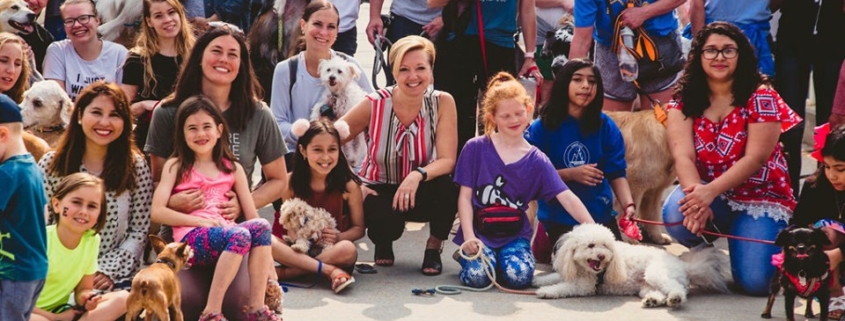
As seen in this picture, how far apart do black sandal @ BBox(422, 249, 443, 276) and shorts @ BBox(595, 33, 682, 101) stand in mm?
1706

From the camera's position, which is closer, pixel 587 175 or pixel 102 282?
pixel 102 282

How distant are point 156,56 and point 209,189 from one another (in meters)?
1.77

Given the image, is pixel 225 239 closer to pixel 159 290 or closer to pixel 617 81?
pixel 159 290

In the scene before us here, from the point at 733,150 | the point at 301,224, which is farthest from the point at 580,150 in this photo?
the point at 301,224

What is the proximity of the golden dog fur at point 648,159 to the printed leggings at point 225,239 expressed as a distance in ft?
8.34

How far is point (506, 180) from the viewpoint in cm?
620

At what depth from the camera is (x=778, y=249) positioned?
6.01 meters

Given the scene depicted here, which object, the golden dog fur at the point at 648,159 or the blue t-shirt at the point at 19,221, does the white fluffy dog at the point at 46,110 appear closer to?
the blue t-shirt at the point at 19,221

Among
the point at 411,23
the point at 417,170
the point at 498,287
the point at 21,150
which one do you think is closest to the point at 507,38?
Result: the point at 411,23

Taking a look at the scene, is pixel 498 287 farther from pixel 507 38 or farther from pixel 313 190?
pixel 507 38

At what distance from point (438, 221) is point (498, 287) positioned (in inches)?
22.8

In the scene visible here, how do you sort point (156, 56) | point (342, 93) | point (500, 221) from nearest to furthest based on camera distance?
1. point (500, 221)
2. point (156, 56)
3. point (342, 93)

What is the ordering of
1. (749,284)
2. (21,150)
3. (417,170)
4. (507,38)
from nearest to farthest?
(21,150), (749,284), (417,170), (507,38)

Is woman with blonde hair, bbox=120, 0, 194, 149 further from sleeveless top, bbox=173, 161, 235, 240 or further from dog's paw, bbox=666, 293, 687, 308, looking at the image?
dog's paw, bbox=666, 293, 687, 308
